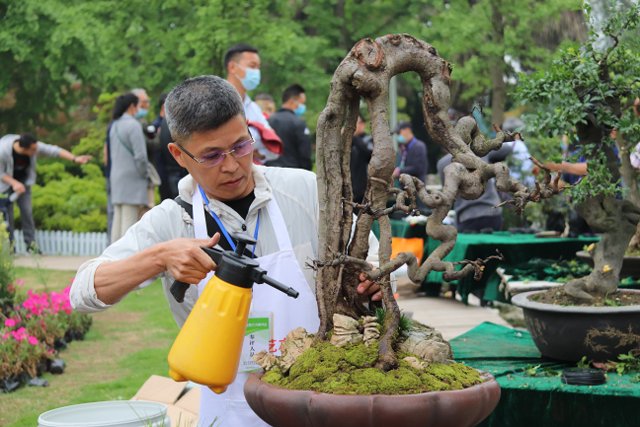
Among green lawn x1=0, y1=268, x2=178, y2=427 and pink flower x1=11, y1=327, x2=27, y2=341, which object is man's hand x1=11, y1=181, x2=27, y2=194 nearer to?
green lawn x1=0, y1=268, x2=178, y2=427

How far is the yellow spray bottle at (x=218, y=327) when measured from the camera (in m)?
2.31

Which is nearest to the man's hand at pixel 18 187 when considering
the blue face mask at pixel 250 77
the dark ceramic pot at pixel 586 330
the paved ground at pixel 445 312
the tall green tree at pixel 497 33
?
the paved ground at pixel 445 312

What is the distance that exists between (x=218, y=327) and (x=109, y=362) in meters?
5.60

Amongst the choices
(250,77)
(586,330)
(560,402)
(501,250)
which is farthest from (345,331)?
(250,77)

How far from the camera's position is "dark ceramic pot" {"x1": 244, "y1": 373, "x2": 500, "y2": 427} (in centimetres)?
226

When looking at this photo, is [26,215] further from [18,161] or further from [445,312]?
[445,312]

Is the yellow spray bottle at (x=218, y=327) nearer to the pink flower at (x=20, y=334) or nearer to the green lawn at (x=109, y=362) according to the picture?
the green lawn at (x=109, y=362)

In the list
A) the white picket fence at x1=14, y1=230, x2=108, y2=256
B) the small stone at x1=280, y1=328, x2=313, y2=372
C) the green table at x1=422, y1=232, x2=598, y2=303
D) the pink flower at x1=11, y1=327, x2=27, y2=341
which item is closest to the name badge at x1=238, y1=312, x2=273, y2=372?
the small stone at x1=280, y1=328, x2=313, y2=372

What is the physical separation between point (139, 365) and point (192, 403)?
9.20 ft

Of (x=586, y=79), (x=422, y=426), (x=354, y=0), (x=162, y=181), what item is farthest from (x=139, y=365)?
(x=354, y=0)

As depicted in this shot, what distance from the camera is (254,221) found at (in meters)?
3.21

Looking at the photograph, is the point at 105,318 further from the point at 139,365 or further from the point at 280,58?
the point at 280,58

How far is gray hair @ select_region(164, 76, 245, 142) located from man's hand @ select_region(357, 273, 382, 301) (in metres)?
0.62

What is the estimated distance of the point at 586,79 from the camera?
14.7 ft
